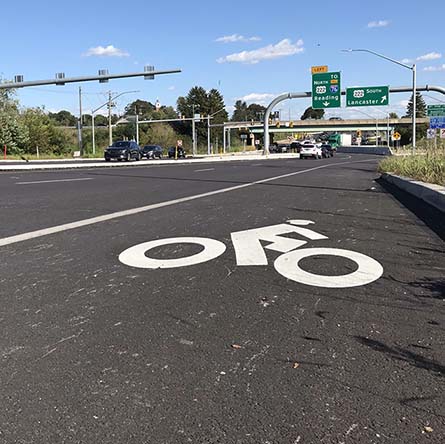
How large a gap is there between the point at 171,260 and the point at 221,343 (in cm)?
249

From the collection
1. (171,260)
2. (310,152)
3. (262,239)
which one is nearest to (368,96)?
(310,152)

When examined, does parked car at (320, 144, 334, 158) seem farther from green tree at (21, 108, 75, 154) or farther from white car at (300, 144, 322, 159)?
green tree at (21, 108, 75, 154)

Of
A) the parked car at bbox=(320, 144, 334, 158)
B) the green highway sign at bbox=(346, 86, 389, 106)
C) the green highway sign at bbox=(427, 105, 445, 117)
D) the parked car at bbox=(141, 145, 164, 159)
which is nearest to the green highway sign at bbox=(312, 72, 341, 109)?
the green highway sign at bbox=(346, 86, 389, 106)

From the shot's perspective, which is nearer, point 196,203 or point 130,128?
point 196,203

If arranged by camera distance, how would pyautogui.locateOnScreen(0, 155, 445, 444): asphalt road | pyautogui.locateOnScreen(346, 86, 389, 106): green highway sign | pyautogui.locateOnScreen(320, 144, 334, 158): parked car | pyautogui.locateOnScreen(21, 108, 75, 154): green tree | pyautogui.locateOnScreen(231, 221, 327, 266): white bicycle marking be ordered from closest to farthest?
pyautogui.locateOnScreen(0, 155, 445, 444): asphalt road, pyautogui.locateOnScreen(231, 221, 327, 266): white bicycle marking, pyautogui.locateOnScreen(346, 86, 389, 106): green highway sign, pyautogui.locateOnScreen(320, 144, 334, 158): parked car, pyautogui.locateOnScreen(21, 108, 75, 154): green tree

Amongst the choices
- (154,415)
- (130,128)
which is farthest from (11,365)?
(130,128)

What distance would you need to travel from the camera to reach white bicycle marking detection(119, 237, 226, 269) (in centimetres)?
588

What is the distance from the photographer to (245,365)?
10.9ft

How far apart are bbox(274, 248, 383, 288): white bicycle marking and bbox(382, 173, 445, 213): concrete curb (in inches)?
175

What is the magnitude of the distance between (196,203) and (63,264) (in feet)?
19.9

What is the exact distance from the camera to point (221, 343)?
3.67 meters

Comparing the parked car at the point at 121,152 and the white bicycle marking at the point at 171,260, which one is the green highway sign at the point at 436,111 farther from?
the white bicycle marking at the point at 171,260

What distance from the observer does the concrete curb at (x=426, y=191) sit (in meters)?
10.1

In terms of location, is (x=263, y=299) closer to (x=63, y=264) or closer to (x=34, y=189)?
(x=63, y=264)
